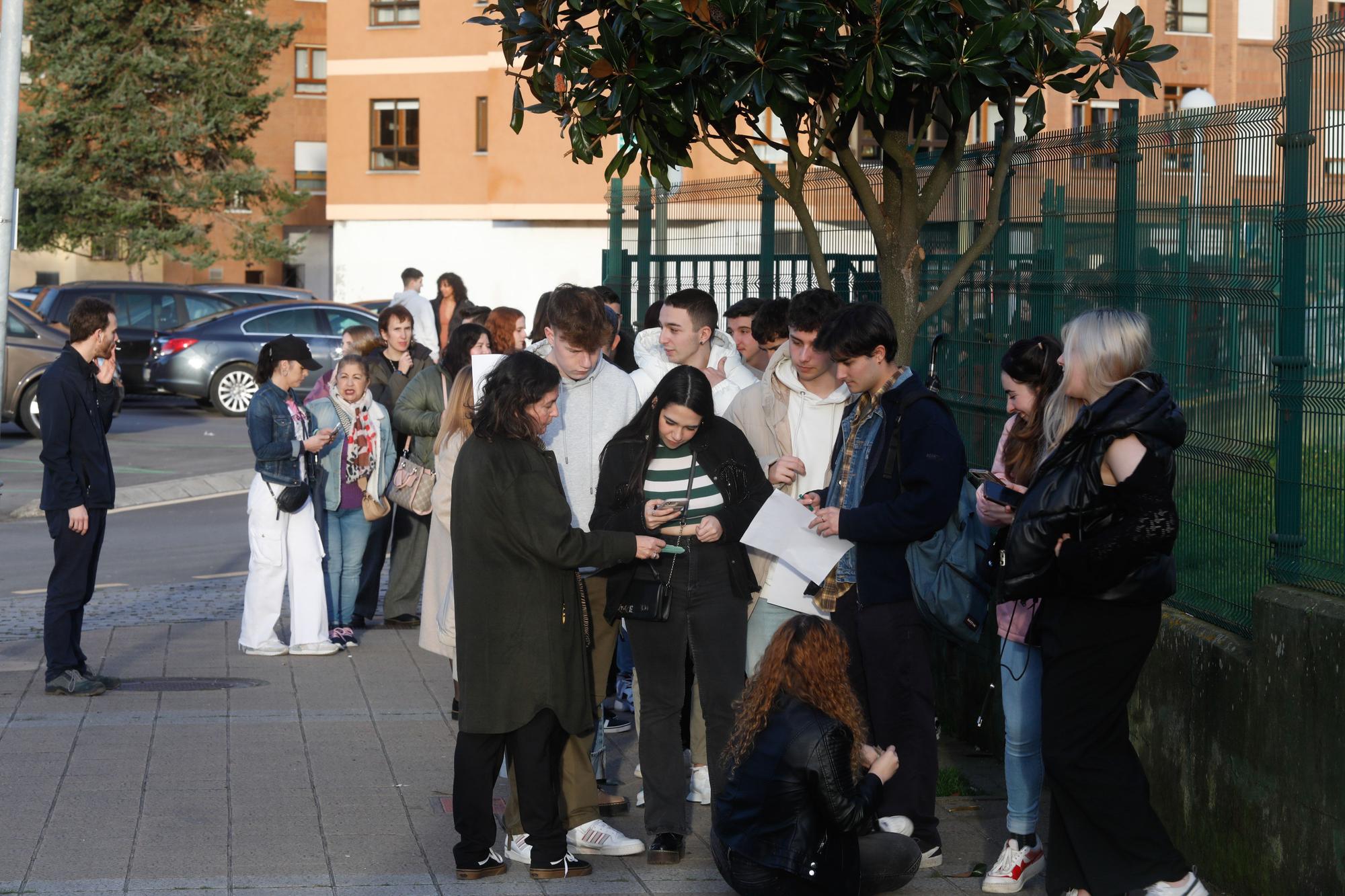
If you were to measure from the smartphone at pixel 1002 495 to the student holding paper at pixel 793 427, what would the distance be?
0.63m

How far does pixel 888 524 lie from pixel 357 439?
515cm

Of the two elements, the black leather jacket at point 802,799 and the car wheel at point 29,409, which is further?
the car wheel at point 29,409

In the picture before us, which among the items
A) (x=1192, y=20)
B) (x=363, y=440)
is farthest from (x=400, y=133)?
(x=363, y=440)

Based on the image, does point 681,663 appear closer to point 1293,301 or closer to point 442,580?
point 442,580

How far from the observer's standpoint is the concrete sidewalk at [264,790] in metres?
5.88

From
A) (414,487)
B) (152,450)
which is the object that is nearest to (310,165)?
(152,450)

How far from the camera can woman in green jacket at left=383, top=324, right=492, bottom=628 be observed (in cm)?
927

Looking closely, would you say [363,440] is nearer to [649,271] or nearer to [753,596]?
[649,271]

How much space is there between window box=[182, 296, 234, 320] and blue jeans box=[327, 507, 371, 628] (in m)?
18.5

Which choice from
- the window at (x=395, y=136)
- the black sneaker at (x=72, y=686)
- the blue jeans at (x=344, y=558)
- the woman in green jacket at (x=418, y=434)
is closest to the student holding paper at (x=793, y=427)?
the woman in green jacket at (x=418, y=434)

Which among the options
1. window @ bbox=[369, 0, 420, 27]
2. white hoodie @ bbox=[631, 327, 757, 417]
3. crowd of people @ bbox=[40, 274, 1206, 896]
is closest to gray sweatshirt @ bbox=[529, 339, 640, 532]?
crowd of people @ bbox=[40, 274, 1206, 896]

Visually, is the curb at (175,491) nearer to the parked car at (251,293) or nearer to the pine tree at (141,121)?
the parked car at (251,293)

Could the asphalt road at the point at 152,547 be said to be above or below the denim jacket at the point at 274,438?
below

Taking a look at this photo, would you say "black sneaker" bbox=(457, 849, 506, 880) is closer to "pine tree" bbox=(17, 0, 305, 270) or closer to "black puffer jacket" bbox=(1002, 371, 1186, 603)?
"black puffer jacket" bbox=(1002, 371, 1186, 603)
